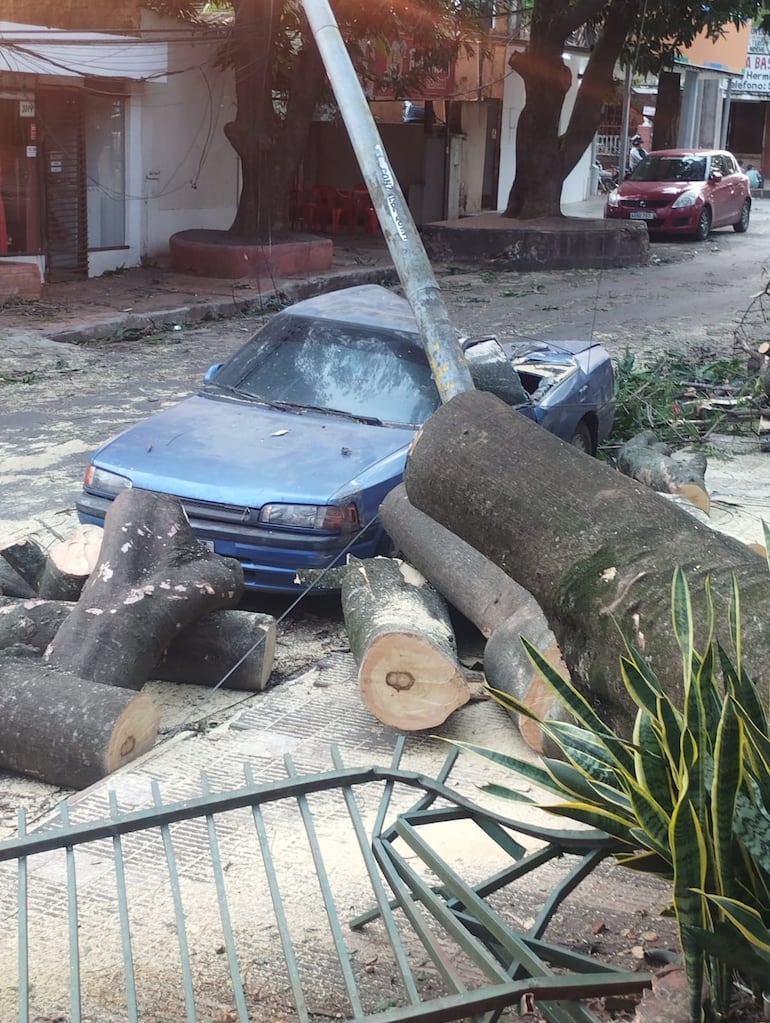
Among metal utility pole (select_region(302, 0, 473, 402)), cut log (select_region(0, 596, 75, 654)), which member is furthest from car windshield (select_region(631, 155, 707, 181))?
cut log (select_region(0, 596, 75, 654))

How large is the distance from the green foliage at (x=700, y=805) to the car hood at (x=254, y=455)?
3802 mm

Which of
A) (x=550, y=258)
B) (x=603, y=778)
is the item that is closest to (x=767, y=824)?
(x=603, y=778)

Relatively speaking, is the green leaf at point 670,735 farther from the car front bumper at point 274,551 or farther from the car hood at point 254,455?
the car hood at point 254,455

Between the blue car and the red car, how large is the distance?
19.5 m

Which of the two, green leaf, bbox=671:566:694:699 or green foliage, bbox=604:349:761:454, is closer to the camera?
green leaf, bbox=671:566:694:699

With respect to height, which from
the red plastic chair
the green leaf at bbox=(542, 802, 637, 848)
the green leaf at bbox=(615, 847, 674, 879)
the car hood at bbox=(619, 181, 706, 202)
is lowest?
the green leaf at bbox=(615, 847, 674, 879)

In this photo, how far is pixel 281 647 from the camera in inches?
256

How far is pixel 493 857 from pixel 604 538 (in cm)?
125

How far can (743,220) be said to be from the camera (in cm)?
3053

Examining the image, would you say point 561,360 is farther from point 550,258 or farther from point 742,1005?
point 550,258

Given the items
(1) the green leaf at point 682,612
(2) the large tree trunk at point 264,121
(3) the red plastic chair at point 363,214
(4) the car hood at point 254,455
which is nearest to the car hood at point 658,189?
(3) the red plastic chair at point 363,214

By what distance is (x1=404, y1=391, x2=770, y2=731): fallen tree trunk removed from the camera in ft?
11.2

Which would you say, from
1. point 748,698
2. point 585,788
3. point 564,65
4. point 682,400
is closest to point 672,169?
point 564,65

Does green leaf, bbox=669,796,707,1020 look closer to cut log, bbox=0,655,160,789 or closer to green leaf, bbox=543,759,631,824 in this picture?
A: green leaf, bbox=543,759,631,824
